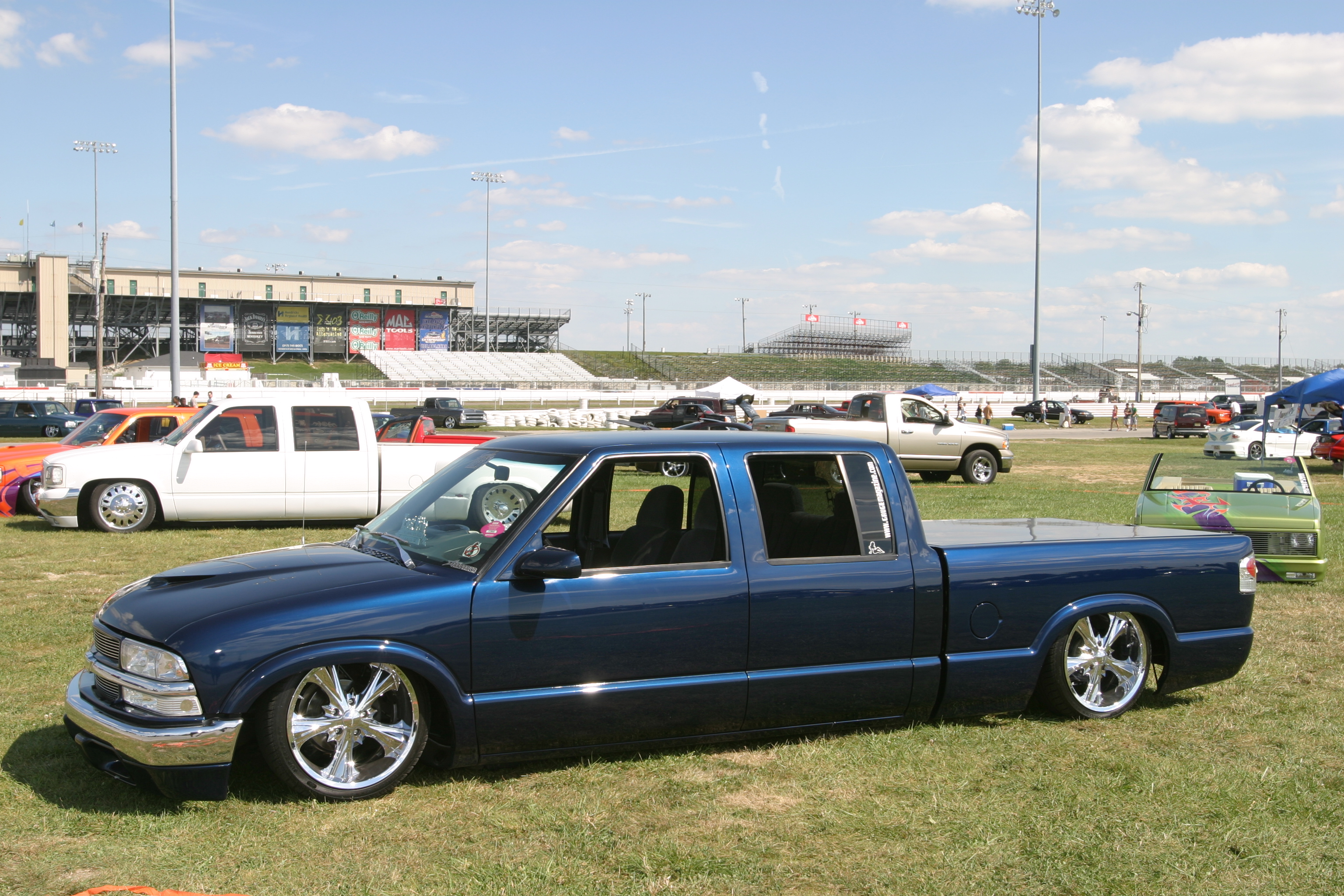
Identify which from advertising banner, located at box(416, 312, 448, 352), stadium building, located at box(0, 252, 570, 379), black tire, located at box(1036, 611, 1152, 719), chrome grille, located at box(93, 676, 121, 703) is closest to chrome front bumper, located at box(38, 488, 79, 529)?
chrome grille, located at box(93, 676, 121, 703)

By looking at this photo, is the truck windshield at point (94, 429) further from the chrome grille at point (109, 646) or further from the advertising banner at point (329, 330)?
the advertising banner at point (329, 330)

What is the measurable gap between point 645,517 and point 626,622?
2.27 feet

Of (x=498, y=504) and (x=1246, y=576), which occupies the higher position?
(x=498, y=504)

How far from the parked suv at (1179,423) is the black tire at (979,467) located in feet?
85.4

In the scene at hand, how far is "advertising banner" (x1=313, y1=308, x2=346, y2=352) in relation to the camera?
93.6 m

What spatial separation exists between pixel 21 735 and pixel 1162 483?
932 cm

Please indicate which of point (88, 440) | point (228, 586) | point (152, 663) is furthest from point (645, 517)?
point (88, 440)

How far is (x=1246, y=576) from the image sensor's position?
19.2 ft

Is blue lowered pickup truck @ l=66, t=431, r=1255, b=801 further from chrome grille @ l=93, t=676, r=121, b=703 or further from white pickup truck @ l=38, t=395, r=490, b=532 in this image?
white pickup truck @ l=38, t=395, r=490, b=532

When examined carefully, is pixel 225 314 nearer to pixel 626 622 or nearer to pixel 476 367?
pixel 476 367

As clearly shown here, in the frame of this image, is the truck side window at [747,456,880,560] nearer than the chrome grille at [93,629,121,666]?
No

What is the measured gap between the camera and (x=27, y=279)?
271 ft

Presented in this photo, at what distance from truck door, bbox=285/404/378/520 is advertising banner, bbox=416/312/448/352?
85.7 meters

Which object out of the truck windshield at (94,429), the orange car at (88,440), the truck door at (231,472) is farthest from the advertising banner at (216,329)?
the truck door at (231,472)
